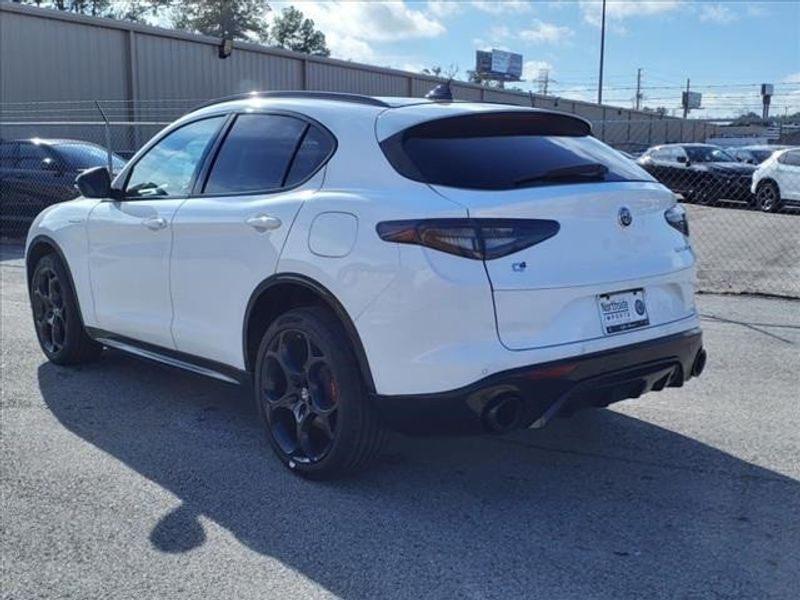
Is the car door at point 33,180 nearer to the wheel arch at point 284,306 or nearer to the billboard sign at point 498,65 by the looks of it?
the wheel arch at point 284,306

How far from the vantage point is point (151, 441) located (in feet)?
15.2

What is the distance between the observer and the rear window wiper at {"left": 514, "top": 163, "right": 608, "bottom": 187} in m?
3.70

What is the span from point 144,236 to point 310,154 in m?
1.38

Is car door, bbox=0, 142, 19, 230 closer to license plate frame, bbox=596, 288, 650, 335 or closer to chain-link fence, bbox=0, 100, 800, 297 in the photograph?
chain-link fence, bbox=0, 100, 800, 297

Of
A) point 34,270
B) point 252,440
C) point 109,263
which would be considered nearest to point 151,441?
point 252,440

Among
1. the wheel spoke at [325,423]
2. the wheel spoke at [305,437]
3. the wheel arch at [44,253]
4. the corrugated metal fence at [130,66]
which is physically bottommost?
the wheel spoke at [305,437]

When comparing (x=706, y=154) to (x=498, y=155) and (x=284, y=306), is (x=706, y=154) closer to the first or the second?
(x=498, y=155)

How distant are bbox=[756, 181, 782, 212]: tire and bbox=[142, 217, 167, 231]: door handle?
15.9m

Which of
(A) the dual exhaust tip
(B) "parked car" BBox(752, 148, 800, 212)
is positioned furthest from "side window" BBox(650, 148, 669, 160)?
(A) the dual exhaust tip

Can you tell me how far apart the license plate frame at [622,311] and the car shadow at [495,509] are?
793mm

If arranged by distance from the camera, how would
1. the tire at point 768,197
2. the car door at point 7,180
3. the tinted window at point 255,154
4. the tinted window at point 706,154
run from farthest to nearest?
the tinted window at point 706,154, the tire at point 768,197, the car door at point 7,180, the tinted window at point 255,154

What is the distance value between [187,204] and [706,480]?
304cm

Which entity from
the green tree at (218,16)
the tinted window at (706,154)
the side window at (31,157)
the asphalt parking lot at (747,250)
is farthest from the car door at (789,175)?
the green tree at (218,16)

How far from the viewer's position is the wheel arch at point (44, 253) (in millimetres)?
5750
